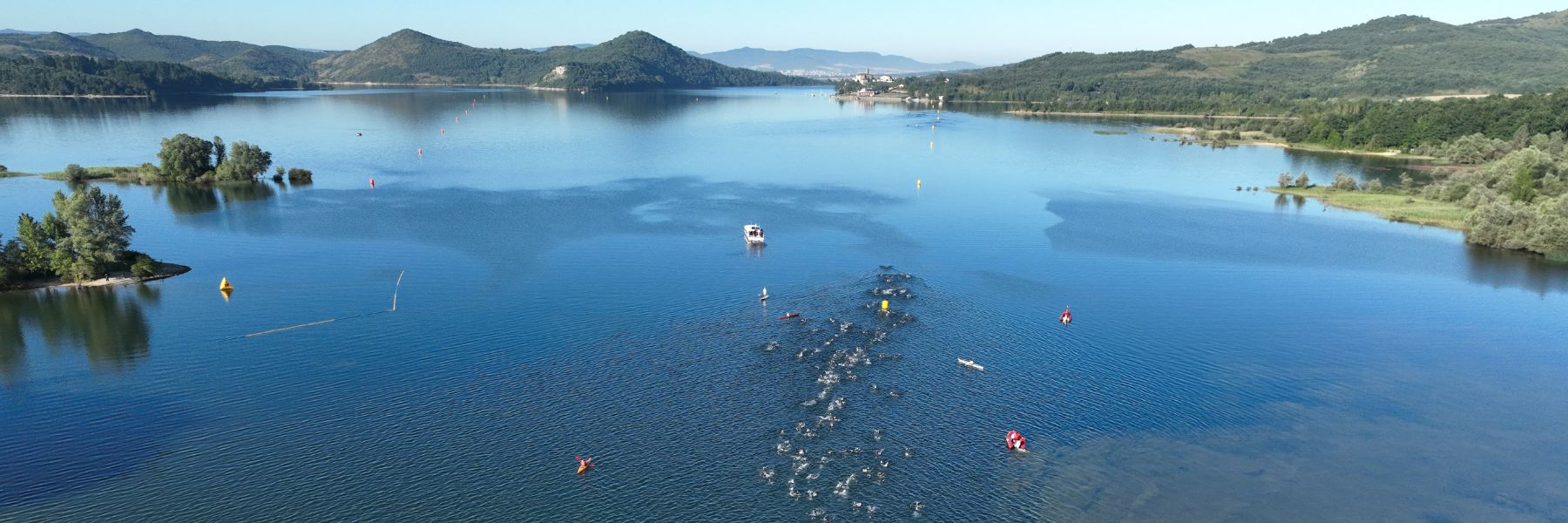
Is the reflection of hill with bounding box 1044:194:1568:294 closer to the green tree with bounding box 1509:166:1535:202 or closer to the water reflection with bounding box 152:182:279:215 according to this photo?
the green tree with bounding box 1509:166:1535:202

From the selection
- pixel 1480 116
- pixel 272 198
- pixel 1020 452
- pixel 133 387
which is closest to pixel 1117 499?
pixel 1020 452

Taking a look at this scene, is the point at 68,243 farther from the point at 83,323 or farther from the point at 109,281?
the point at 83,323

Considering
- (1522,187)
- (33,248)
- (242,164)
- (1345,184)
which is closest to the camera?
(33,248)

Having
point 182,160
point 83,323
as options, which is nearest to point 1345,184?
point 83,323

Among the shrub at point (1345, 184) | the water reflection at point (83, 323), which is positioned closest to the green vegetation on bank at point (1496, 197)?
the shrub at point (1345, 184)

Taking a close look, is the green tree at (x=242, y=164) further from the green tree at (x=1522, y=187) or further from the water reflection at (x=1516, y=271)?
the green tree at (x=1522, y=187)
